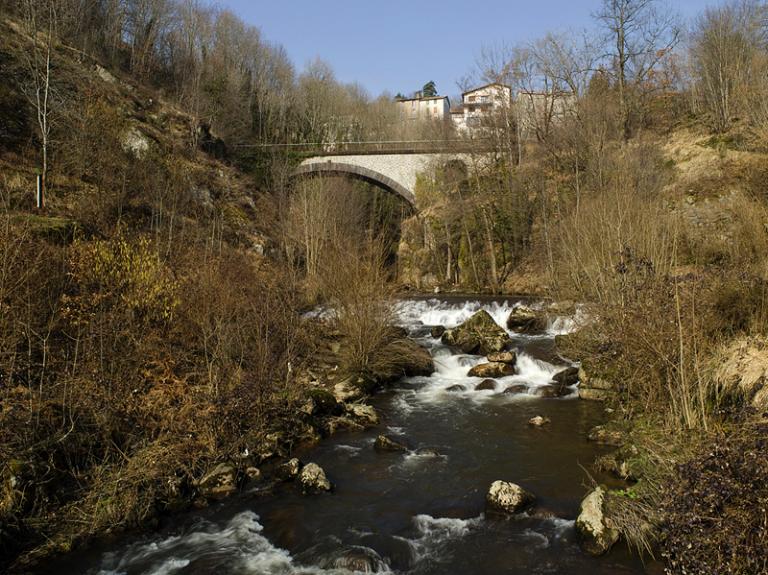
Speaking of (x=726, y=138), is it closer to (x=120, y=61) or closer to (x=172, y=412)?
(x=172, y=412)

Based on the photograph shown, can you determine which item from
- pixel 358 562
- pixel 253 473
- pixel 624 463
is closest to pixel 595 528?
pixel 624 463

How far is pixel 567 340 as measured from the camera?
13.2 m

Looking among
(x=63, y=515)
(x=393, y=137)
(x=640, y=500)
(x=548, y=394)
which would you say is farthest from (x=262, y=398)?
(x=393, y=137)

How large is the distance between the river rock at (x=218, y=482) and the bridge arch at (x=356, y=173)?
3257 cm

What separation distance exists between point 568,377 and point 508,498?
6.96 m

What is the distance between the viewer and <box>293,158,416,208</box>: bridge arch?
40000 mm

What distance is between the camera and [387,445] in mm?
10148

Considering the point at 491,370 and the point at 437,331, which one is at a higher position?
the point at 437,331

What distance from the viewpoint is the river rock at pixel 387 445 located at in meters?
10.1

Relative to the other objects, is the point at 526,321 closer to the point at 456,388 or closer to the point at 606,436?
the point at 456,388

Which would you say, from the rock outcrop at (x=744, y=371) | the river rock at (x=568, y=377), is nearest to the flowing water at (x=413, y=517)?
the river rock at (x=568, y=377)

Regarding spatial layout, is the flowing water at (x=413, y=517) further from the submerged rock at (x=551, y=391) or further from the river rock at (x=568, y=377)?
the river rock at (x=568, y=377)

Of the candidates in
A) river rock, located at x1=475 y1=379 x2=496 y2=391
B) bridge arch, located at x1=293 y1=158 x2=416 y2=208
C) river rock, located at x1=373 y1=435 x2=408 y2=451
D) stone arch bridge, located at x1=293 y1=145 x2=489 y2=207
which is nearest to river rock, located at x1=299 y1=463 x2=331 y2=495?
river rock, located at x1=373 y1=435 x2=408 y2=451

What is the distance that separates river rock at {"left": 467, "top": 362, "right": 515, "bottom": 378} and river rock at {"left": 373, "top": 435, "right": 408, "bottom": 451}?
540 centimetres
